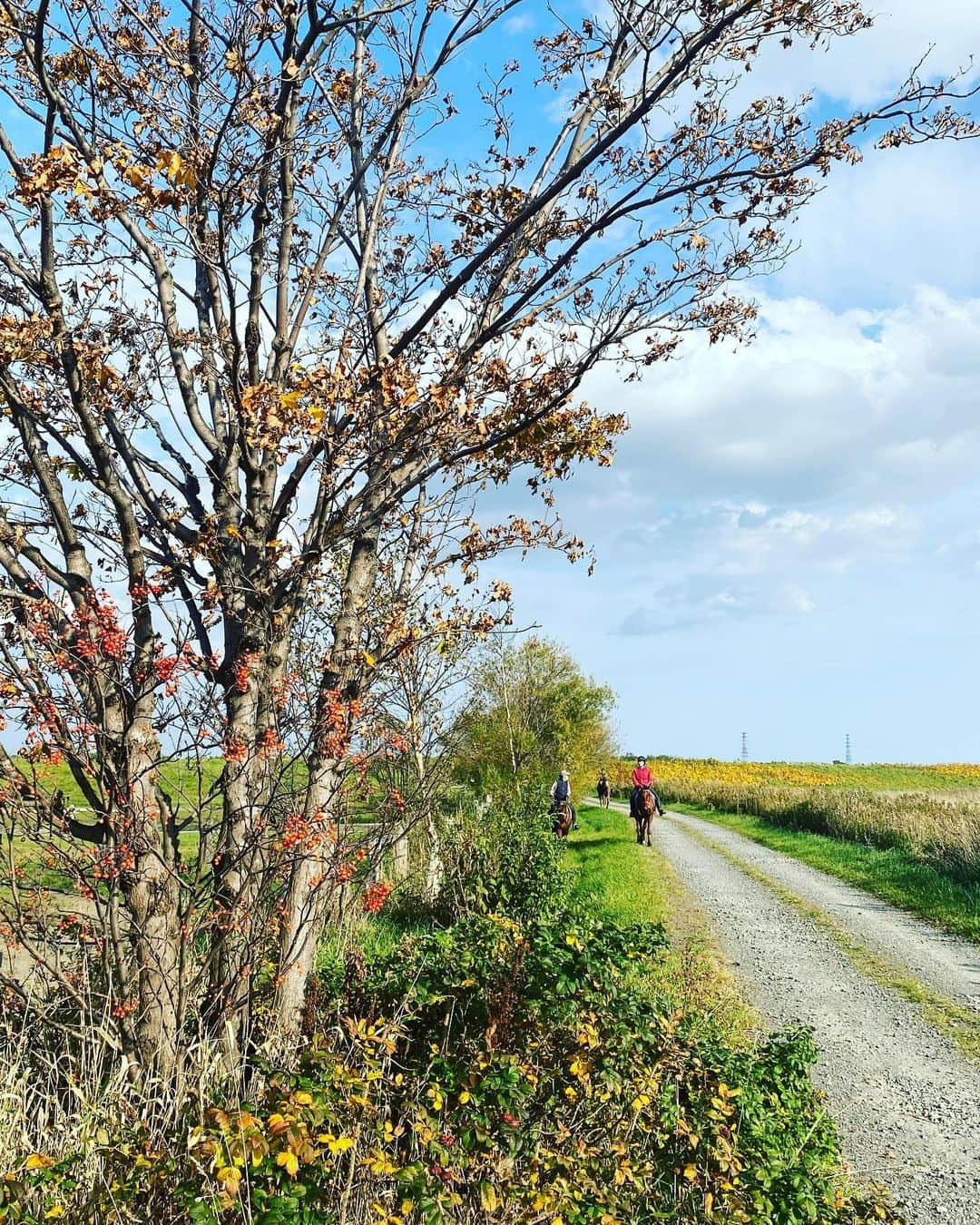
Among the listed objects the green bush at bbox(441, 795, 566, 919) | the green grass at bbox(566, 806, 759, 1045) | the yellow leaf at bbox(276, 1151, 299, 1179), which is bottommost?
the green grass at bbox(566, 806, 759, 1045)

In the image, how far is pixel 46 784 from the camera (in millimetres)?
4980

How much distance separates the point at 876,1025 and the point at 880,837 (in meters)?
12.3

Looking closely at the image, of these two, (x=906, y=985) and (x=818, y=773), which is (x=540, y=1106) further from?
(x=818, y=773)

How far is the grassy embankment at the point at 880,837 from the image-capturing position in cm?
1469

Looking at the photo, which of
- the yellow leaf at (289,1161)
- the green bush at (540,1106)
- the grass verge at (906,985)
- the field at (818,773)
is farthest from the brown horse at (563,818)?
the field at (818,773)

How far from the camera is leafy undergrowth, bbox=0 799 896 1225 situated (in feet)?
11.9

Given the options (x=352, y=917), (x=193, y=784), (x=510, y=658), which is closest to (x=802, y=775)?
(x=510, y=658)

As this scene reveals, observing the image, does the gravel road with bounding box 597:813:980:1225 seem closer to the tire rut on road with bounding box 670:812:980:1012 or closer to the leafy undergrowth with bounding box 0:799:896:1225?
the tire rut on road with bounding box 670:812:980:1012

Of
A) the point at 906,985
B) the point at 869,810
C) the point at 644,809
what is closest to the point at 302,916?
the point at 906,985

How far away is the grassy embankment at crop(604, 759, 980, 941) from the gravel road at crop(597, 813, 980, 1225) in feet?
2.33

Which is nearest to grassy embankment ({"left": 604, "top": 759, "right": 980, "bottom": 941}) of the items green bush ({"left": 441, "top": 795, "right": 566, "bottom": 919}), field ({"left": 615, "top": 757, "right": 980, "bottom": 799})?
green bush ({"left": 441, "top": 795, "right": 566, "bottom": 919})

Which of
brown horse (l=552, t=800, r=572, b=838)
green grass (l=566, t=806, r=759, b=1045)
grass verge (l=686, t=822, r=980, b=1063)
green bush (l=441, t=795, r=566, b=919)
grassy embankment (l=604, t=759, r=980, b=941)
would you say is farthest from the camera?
brown horse (l=552, t=800, r=572, b=838)

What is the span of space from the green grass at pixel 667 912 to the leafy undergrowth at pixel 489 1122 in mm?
1061

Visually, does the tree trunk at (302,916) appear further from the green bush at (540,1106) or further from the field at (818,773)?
the field at (818,773)
